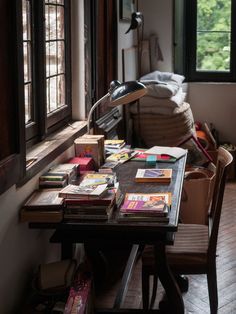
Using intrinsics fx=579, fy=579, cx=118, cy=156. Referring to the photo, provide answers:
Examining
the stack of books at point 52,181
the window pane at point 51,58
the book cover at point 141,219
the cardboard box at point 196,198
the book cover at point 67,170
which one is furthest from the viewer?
the cardboard box at point 196,198

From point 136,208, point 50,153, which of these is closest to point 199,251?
point 136,208

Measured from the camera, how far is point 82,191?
2.49 m

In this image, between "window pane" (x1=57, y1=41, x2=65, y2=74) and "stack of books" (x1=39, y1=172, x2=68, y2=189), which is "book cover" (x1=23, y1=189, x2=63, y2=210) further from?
"window pane" (x1=57, y1=41, x2=65, y2=74)

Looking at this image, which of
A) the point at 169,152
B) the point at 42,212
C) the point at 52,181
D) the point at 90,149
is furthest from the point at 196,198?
the point at 42,212

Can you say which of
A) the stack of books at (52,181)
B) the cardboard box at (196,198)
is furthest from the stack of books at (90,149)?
the cardboard box at (196,198)

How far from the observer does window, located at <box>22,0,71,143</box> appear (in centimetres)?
282

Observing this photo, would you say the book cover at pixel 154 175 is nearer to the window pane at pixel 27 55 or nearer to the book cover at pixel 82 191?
the book cover at pixel 82 191

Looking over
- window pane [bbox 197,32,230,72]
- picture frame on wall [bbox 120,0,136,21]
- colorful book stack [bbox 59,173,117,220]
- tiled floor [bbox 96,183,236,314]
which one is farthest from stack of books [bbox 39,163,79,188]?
window pane [bbox 197,32,230,72]

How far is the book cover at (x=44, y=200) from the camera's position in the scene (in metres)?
2.40

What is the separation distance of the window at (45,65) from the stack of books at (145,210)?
68cm

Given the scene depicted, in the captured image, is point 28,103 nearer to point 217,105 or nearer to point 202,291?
point 202,291

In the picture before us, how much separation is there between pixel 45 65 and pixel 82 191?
2.72 ft

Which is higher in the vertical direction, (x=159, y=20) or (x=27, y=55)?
(x=159, y=20)

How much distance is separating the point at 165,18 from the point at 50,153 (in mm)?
3616
